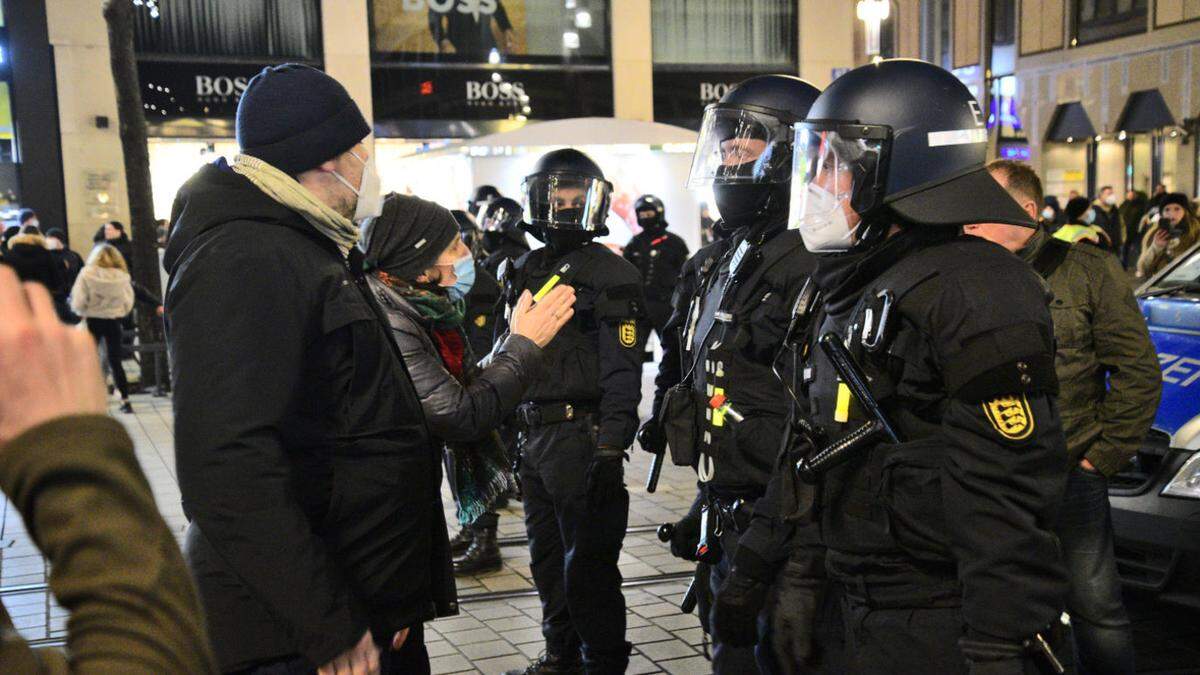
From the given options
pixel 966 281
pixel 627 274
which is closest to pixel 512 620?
pixel 627 274

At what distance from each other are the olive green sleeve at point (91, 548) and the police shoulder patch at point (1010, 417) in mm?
1625

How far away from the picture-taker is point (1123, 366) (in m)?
4.37

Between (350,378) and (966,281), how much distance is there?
1273 millimetres

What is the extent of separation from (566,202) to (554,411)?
0.95 meters

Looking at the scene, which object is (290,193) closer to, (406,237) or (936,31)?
(406,237)

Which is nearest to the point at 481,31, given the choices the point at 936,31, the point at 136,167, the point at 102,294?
the point at 136,167

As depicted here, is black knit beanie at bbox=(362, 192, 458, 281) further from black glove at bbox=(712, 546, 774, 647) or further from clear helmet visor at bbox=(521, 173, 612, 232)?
clear helmet visor at bbox=(521, 173, 612, 232)

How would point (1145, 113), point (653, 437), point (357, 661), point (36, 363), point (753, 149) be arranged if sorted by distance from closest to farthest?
point (36, 363), point (357, 661), point (753, 149), point (653, 437), point (1145, 113)

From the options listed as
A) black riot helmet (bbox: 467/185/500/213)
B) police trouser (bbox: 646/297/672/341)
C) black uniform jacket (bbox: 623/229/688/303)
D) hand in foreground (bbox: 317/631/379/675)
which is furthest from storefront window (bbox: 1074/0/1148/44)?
hand in foreground (bbox: 317/631/379/675)

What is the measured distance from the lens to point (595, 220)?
5312mm

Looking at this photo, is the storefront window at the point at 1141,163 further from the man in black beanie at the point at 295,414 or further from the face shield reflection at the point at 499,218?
the man in black beanie at the point at 295,414

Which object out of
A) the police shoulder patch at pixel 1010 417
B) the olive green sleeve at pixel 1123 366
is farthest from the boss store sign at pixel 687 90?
the police shoulder patch at pixel 1010 417

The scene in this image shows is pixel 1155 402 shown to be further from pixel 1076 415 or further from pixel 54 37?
pixel 54 37

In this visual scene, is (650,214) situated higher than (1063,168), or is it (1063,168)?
(650,214)
